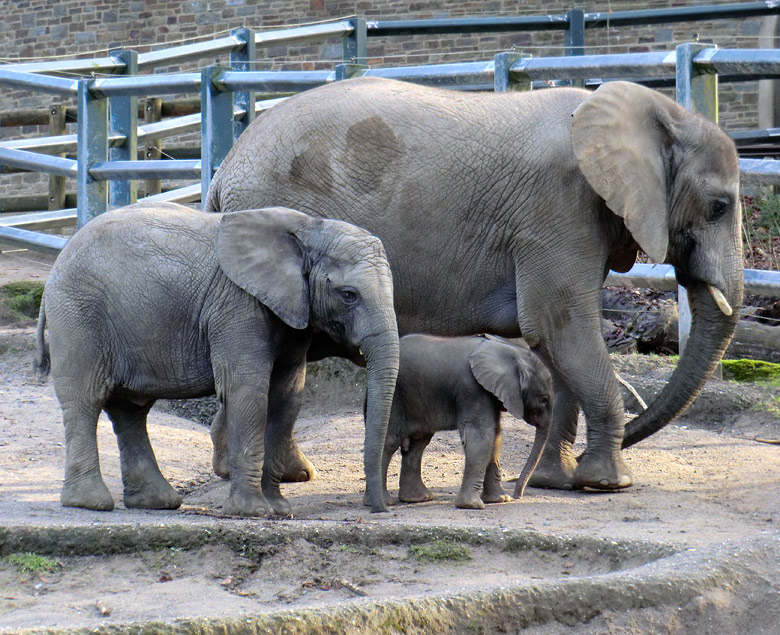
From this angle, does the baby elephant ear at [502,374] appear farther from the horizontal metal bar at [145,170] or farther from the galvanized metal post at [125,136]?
the galvanized metal post at [125,136]

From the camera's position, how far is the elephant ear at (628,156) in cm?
650

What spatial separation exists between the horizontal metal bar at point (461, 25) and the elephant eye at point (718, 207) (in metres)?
6.24

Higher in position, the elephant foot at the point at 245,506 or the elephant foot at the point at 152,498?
the elephant foot at the point at 245,506

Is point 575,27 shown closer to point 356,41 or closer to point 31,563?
point 356,41

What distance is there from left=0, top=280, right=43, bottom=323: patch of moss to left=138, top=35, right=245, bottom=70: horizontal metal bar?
90.7 inches

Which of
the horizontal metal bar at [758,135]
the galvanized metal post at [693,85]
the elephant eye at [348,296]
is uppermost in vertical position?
the galvanized metal post at [693,85]

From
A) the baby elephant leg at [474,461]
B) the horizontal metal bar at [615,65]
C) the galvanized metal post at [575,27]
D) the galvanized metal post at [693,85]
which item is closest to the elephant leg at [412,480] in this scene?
the baby elephant leg at [474,461]

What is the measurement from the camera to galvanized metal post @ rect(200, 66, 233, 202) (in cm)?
994

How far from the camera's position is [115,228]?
632cm

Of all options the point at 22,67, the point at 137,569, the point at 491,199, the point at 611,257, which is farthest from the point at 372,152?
the point at 22,67

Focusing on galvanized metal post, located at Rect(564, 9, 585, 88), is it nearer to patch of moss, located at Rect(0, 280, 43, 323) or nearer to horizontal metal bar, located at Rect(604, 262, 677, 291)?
horizontal metal bar, located at Rect(604, 262, 677, 291)

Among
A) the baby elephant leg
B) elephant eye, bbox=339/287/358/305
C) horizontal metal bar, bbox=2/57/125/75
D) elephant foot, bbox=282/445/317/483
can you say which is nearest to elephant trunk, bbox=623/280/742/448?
the baby elephant leg

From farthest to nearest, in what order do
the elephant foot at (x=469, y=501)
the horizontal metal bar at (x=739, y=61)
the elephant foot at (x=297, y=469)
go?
1. the horizontal metal bar at (x=739, y=61)
2. the elephant foot at (x=297, y=469)
3. the elephant foot at (x=469, y=501)

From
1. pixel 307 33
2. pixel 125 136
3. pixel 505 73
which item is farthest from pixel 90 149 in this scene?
pixel 505 73
